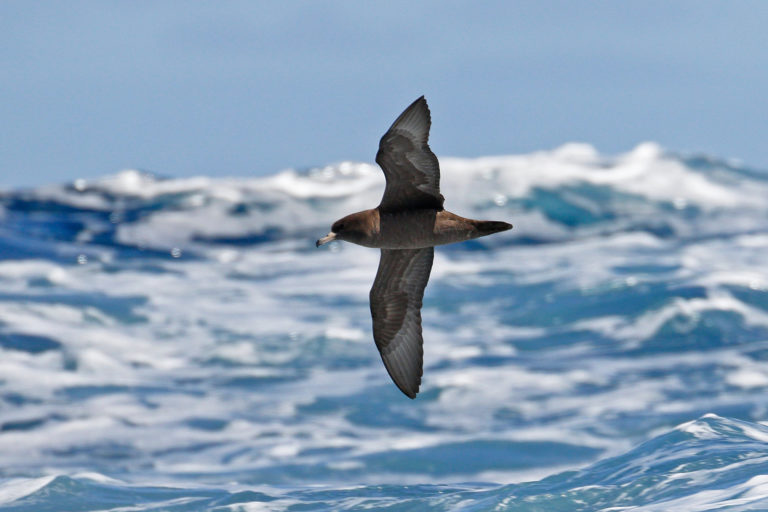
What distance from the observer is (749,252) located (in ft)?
254

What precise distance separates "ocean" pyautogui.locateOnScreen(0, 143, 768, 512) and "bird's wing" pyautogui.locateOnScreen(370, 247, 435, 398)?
6271 mm

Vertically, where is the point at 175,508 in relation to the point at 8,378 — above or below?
below

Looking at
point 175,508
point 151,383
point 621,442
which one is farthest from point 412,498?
point 151,383

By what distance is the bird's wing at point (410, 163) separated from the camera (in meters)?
12.3

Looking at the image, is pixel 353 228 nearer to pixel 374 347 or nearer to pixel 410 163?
pixel 410 163

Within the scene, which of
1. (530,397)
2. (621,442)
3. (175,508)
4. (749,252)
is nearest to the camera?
(175,508)

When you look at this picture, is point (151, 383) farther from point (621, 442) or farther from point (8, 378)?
point (621, 442)

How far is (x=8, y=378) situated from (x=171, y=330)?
48.9 ft

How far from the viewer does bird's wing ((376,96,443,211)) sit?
12258 mm

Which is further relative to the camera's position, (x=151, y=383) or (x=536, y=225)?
(x=536, y=225)

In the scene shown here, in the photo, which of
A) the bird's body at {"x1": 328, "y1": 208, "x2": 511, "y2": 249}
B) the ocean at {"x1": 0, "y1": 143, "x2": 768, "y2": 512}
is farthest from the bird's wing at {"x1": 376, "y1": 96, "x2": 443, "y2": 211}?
the ocean at {"x1": 0, "y1": 143, "x2": 768, "y2": 512}

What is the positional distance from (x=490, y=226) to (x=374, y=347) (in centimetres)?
5268

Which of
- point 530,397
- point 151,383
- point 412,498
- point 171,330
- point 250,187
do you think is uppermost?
point 250,187

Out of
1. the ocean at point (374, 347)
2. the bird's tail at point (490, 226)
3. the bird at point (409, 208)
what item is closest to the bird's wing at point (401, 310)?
the bird at point (409, 208)
